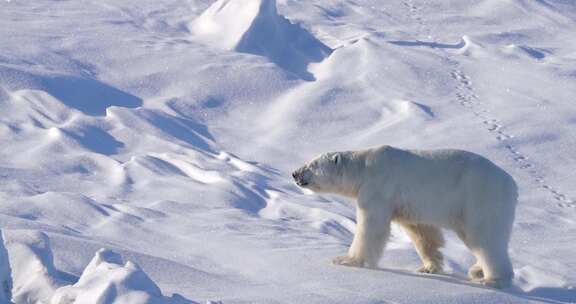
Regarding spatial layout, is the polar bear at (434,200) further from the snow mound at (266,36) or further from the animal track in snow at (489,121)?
the snow mound at (266,36)

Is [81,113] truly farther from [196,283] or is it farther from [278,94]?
[196,283]

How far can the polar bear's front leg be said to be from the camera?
7.41m

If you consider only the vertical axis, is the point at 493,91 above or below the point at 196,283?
below

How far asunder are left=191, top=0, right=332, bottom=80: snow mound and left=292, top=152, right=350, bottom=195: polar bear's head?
27.1ft

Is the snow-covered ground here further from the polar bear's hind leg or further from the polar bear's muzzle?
the polar bear's muzzle

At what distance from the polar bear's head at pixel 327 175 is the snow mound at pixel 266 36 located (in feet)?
27.1

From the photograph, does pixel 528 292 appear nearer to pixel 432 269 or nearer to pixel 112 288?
pixel 432 269

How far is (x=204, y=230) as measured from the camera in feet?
29.7

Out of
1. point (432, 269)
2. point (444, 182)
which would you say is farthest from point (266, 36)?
point (444, 182)

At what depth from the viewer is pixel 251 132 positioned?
1440 cm

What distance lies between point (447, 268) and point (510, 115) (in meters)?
6.88

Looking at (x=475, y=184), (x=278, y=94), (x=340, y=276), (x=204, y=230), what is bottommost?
(x=278, y=94)

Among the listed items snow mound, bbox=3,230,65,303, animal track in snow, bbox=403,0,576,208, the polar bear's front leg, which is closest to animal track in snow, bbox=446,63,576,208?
animal track in snow, bbox=403,0,576,208

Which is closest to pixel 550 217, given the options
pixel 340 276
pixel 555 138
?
pixel 555 138
